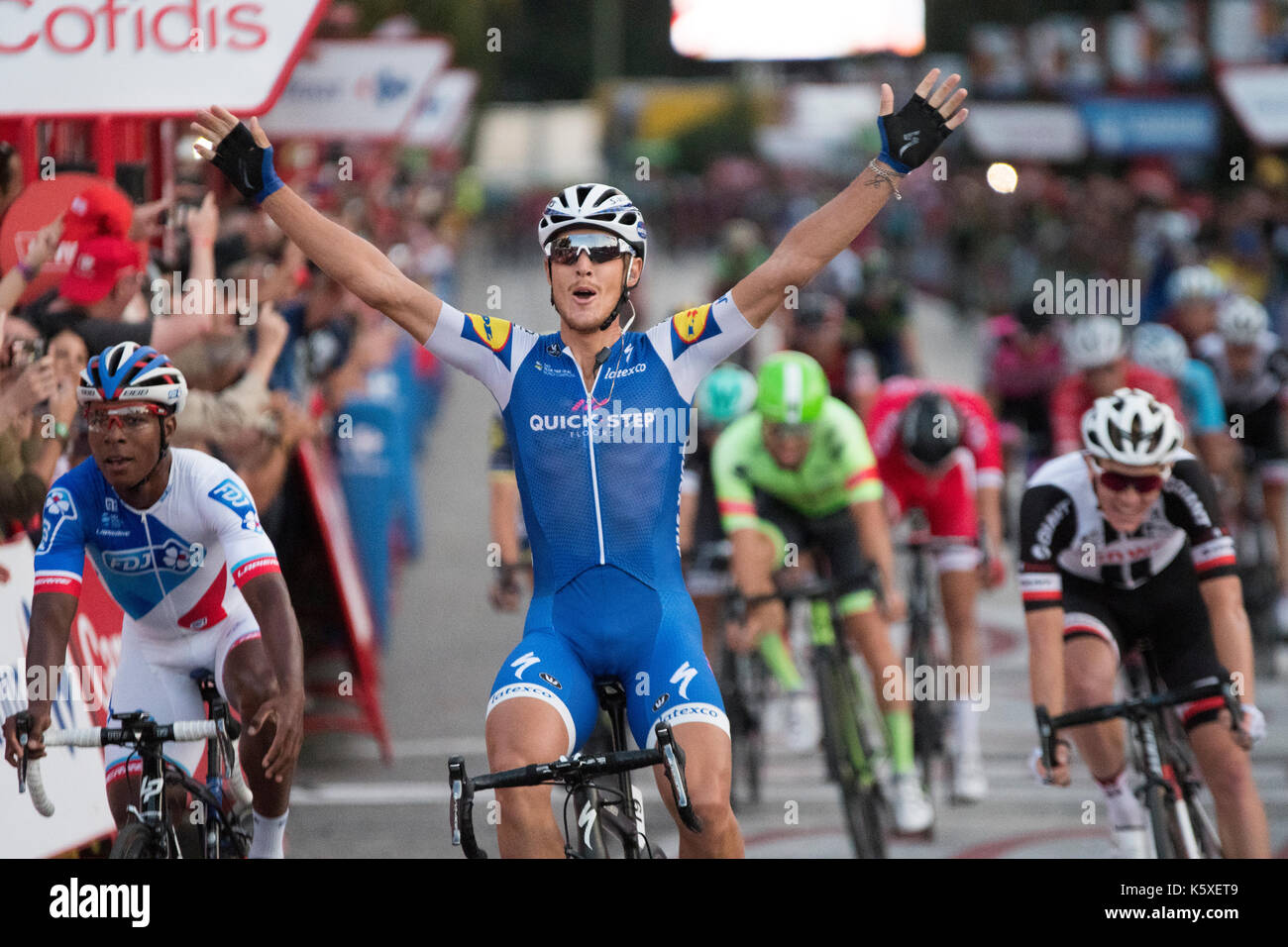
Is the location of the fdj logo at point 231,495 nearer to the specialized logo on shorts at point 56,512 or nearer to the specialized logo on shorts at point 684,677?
the specialized logo on shorts at point 56,512

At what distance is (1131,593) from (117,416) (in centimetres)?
350

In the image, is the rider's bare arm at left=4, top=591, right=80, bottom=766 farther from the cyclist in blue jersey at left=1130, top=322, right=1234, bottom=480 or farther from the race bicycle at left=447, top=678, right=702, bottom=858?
the cyclist in blue jersey at left=1130, top=322, right=1234, bottom=480

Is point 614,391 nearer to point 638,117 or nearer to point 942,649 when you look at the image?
point 942,649

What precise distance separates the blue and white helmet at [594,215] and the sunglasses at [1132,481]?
71.3 inches

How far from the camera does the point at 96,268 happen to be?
6.61 metres

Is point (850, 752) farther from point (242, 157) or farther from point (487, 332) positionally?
point (242, 157)

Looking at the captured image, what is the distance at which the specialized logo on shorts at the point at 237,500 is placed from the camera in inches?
211

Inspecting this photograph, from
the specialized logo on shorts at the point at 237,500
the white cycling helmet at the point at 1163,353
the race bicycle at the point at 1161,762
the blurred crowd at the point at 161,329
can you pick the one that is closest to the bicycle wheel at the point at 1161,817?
the race bicycle at the point at 1161,762

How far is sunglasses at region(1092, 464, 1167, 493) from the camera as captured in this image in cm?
586

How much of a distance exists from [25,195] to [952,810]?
→ 501 centimetres
